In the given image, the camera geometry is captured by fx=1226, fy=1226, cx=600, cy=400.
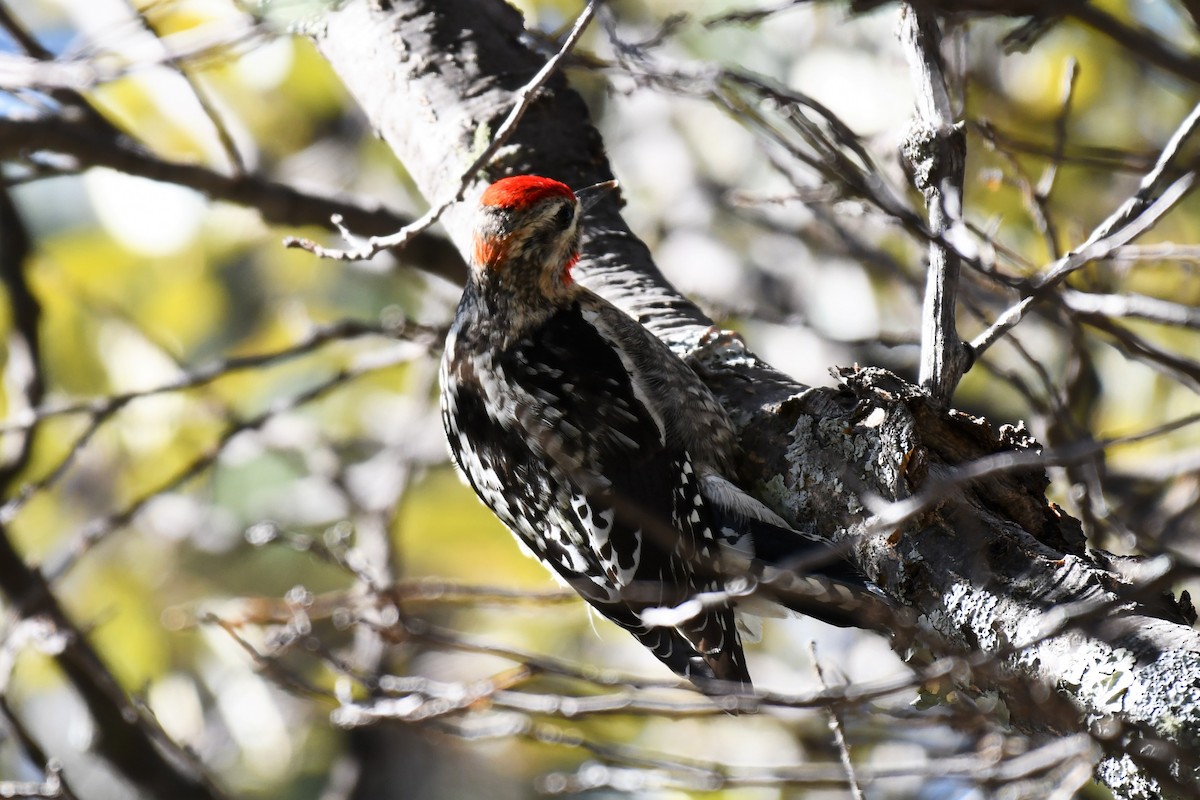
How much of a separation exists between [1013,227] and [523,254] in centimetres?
242

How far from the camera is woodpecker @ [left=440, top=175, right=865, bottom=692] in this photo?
2996mm

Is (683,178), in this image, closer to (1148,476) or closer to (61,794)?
(1148,476)

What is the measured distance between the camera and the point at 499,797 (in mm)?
8938

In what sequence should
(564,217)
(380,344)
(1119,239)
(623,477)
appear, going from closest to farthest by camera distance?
(1119,239)
(623,477)
(564,217)
(380,344)

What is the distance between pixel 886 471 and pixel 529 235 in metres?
1.29

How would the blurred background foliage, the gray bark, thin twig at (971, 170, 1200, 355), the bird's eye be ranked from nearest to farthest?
thin twig at (971, 170, 1200, 355) < the gray bark < the bird's eye < the blurred background foliage

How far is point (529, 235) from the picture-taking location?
3236mm

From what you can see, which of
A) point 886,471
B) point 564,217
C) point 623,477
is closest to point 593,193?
point 564,217

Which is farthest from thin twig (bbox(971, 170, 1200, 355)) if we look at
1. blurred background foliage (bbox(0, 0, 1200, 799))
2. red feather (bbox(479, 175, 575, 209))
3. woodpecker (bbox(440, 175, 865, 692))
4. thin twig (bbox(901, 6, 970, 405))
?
blurred background foliage (bbox(0, 0, 1200, 799))

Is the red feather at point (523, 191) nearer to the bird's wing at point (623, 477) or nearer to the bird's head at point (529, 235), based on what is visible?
the bird's head at point (529, 235)

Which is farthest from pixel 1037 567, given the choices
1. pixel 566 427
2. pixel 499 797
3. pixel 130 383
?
pixel 499 797

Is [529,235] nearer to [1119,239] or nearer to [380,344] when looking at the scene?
[1119,239]

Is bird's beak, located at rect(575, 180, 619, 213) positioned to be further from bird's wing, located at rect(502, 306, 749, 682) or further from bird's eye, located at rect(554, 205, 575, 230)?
bird's wing, located at rect(502, 306, 749, 682)

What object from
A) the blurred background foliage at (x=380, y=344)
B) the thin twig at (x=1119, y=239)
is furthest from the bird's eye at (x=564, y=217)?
the thin twig at (x=1119, y=239)
